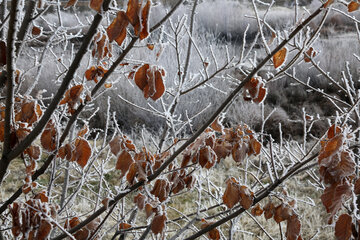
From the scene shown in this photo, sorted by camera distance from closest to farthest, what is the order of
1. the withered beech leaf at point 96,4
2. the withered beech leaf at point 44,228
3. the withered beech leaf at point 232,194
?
1. the withered beech leaf at point 96,4
2. the withered beech leaf at point 44,228
3. the withered beech leaf at point 232,194

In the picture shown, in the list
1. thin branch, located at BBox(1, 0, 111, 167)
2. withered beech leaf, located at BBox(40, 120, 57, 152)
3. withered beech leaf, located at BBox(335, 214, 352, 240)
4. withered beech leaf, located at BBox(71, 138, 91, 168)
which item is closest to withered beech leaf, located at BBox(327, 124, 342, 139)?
withered beech leaf, located at BBox(335, 214, 352, 240)

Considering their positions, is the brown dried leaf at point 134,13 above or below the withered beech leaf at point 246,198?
above

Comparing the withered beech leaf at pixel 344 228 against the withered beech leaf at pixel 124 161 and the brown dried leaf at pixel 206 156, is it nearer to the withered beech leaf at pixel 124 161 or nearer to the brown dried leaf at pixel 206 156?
the brown dried leaf at pixel 206 156

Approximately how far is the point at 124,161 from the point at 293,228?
0.67m

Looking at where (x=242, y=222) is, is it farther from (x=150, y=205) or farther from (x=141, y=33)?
(x=141, y=33)

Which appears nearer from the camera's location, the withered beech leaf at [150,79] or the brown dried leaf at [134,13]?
the brown dried leaf at [134,13]

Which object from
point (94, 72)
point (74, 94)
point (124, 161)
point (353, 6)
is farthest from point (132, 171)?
point (353, 6)

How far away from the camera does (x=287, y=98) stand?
759 cm

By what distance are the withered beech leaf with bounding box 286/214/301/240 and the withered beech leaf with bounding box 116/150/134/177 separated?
642mm

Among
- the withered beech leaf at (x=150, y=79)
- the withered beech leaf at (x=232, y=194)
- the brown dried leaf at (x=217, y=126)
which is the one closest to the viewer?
the withered beech leaf at (x=150, y=79)

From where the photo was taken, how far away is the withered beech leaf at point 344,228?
1.09 meters

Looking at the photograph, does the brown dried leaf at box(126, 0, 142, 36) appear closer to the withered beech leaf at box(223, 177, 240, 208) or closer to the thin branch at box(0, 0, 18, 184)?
the thin branch at box(0, 0, 18, 184)

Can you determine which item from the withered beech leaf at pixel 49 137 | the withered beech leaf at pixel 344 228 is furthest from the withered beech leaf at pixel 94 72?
the withered beech leaf at pixel 344 228

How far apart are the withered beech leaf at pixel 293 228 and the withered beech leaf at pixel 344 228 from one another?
0.35m
